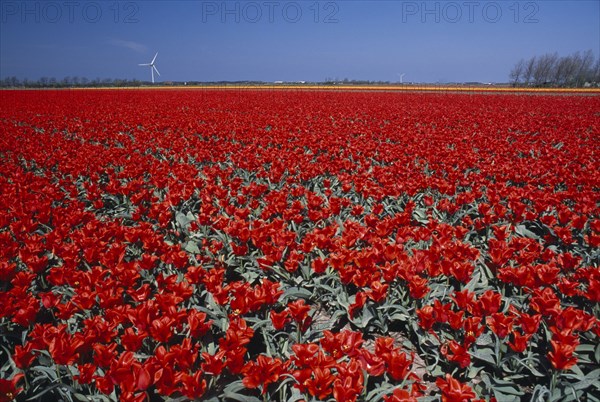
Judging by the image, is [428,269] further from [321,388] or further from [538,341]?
[321,388]

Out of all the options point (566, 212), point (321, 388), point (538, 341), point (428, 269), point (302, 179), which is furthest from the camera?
point (302, 179)

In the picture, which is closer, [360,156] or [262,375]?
[262,375]

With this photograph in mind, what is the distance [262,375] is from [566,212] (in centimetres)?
403

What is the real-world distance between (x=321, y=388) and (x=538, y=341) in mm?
1784

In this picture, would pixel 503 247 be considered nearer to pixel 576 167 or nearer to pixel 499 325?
pixel 499 325

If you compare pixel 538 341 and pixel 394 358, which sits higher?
pixel 394 358

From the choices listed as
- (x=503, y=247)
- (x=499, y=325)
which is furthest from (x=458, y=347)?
(x=503, y=247)

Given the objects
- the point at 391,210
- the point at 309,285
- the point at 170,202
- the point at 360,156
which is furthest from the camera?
the point at 360,156

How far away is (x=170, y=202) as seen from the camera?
5055 mm

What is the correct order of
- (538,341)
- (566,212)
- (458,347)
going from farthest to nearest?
(566,212) → (538,341) → (458,347)

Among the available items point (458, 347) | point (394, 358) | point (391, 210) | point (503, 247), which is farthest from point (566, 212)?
point (394, 358)

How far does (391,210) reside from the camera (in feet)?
19.2

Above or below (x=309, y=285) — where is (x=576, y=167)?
above

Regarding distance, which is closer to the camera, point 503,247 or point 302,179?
point 503,247
